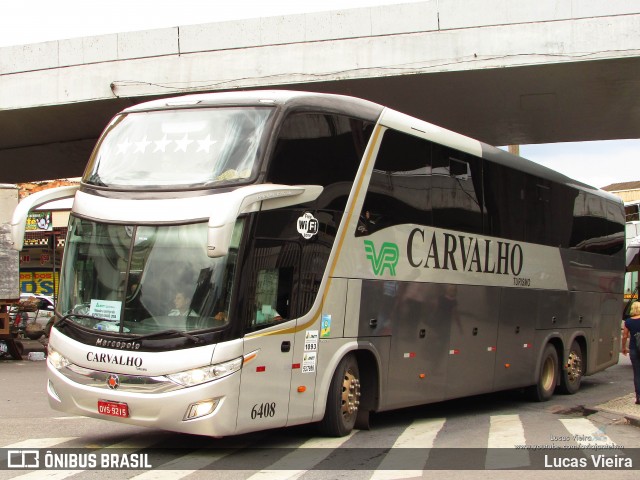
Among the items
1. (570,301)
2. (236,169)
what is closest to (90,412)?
(236,169)

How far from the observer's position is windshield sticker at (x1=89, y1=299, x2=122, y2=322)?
8.62m

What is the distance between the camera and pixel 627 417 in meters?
12.1

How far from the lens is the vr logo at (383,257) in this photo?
414 inches

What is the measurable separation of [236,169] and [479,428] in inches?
214

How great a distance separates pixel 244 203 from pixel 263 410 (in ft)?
7.20

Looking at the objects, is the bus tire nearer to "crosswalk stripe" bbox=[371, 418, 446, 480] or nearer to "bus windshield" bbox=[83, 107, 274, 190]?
"crosswalk stripe" bbox=[371, 418, 446, 480]

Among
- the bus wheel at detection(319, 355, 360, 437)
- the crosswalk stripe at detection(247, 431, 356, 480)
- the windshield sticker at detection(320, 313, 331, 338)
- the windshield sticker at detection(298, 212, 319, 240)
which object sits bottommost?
the crosswalk stripe at detection(247, 431, 356, 480)

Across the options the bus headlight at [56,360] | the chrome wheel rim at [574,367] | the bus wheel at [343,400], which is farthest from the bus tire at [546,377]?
the bus headlight at [56,360]

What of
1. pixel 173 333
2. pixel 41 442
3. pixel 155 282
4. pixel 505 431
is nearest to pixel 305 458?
pixel 173 333

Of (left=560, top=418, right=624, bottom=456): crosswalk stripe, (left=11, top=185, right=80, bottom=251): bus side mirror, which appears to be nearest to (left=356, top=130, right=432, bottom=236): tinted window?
(left=560, top=418, right=624, bottom=456): crosswalk stripe

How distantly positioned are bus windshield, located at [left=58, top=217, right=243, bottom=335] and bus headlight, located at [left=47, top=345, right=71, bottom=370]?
423mm

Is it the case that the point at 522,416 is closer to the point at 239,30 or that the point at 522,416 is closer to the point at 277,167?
the point at 277,167

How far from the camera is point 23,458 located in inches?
338

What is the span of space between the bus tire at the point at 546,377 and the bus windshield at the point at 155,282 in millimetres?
8830
